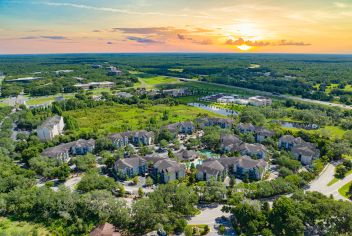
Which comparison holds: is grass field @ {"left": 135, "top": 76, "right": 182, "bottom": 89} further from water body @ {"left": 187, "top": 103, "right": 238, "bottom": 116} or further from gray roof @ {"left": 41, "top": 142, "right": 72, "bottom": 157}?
gray roof @ {"left": 41, "top": 142, "right": 72, "bottom": 157}

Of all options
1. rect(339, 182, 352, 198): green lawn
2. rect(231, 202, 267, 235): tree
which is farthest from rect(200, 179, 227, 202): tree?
rect(339, 182, 352, 198): green lawn

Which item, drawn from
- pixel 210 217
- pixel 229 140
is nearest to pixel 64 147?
pixel 229 140

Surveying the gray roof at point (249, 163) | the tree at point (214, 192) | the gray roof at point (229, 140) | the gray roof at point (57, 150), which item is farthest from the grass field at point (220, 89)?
the tree at point (214, 192)

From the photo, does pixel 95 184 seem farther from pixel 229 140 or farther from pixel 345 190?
pixel 345 190

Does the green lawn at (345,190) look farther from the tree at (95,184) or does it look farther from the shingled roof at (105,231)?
the tree at (95,184)

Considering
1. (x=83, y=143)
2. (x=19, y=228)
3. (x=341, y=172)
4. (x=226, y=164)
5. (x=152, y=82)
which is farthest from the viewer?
(x=152, y=82)

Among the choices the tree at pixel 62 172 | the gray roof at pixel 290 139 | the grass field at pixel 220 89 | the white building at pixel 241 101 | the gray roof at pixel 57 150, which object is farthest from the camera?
the grass field at pixel 220 89
